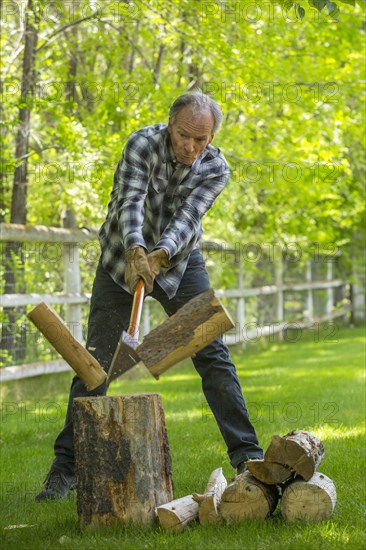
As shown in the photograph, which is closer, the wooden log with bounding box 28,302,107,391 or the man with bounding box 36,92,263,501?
the wooden log with bounding box 28,302,107,391

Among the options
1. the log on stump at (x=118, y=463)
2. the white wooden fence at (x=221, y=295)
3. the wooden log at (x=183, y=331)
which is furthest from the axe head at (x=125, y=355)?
the white wooden fence at (x=221, y=295)

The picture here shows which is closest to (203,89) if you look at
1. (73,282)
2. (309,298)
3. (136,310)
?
(73,282)

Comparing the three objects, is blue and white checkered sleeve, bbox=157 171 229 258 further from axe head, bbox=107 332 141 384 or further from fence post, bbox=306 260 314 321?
fence post, bbox=306 260 314 321

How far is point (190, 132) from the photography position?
4.86m

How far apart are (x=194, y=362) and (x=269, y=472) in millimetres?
903

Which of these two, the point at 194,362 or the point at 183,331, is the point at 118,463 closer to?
the point at 183,331

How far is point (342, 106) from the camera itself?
12.6 m

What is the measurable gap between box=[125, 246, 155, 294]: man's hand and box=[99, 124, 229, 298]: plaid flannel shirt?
6.1 inches

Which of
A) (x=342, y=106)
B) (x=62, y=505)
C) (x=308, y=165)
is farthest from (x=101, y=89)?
(x=62, y=505)

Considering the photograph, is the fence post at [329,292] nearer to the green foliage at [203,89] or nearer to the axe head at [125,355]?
the green foliage at [203,89]

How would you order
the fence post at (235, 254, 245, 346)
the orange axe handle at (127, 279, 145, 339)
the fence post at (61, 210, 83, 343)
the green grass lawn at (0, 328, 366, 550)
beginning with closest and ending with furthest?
the green grass lawn at (0, 328, 366, 550) < the orange axe handle at (127, 279, 145, 339) < the fence post at (61, 210, 83, 343) < the fence post at (235, 254, 245, 346)

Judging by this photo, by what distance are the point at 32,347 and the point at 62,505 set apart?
14.0 feet

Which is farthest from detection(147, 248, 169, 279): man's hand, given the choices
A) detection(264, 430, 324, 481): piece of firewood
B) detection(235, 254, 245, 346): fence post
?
detection(235, 254, 245, 346): fence post

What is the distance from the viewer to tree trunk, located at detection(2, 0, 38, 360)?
8.50 meters
